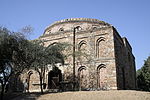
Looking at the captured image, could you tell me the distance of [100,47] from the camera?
81.4 feet

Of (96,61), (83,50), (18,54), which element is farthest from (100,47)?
(18,54)

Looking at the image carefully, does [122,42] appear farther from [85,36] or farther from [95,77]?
[95,77]

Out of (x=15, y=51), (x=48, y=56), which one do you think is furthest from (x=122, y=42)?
(x=15, y=51)

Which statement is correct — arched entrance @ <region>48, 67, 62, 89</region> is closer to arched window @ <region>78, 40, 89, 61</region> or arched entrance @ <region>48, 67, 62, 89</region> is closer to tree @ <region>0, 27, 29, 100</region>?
arched window @ <region>78, 40, 89, 61</region>

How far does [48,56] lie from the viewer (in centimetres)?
1906

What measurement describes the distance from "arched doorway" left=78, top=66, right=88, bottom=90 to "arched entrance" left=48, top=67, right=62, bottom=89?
3.25 m

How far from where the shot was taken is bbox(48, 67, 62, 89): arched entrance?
85.1 ft

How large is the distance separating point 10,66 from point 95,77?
36.5 ft

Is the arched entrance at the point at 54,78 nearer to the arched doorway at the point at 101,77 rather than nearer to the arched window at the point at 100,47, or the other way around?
the arched doorway at the point at 101,77

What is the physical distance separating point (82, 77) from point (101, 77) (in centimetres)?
275

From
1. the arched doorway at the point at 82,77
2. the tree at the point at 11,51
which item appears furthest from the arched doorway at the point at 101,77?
the tree at the point at 11,51

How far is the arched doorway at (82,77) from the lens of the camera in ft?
79.3

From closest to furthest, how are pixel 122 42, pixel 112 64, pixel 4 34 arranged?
pixel 4 34
pixel 112 64
pixel 122 42

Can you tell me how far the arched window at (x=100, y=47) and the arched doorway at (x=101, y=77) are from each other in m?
1.67
